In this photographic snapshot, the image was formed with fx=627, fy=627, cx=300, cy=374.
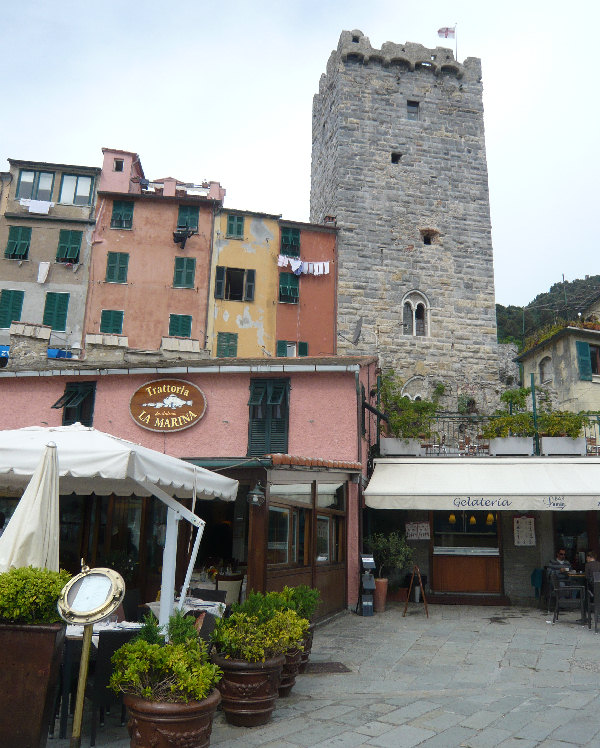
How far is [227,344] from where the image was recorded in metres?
23.3

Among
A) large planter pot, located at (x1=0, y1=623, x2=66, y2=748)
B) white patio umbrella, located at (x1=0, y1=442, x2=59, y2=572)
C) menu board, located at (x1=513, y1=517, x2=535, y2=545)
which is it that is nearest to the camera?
large planter pot, located at (x1=0, y1=623, x2=66, y2=748)

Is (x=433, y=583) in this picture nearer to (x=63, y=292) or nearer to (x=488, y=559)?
(x=488, y=559)

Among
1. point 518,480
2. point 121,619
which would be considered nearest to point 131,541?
point 121,619

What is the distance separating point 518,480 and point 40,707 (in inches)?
433

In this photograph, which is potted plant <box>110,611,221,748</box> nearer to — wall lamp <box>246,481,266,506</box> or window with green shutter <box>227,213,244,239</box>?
wall lamp <box>246,481,266,506</box>

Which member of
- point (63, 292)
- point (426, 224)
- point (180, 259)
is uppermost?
point (426, 224)

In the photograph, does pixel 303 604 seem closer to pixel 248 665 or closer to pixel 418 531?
pixel 248 665

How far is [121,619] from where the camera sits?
7066 millimetres

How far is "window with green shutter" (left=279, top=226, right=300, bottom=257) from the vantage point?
2461 centimetres

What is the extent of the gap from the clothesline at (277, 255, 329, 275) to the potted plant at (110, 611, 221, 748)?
20444 millimetres

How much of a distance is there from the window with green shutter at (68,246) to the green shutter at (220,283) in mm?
5222

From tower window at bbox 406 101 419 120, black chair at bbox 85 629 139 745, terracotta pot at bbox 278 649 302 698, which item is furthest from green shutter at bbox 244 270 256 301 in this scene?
black chair at bbox 85 629 139 745

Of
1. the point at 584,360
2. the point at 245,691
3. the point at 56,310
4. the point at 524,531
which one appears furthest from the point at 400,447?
the point at 584,360

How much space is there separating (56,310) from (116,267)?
2685 mm
